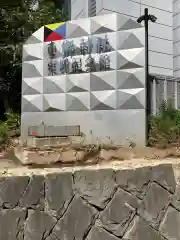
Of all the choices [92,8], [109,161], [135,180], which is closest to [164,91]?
[92,8]

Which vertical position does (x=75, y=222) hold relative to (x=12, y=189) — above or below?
below

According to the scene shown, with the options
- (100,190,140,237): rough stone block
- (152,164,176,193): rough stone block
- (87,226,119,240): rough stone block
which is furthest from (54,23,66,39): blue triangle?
(87,226,119,240): rough stone block

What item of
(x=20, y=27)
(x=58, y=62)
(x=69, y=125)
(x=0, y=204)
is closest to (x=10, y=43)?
(x=20, y=27)

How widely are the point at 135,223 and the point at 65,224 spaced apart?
0.97 metres

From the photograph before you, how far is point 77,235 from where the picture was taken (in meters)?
5.10

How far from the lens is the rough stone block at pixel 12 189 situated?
5242 millimetres

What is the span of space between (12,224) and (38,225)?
360 millimetres

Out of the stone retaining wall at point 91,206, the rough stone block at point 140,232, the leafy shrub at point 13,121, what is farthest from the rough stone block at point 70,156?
the leafy shrub at point 13,121

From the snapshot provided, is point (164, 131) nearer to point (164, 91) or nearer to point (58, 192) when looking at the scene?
point (58, 192)

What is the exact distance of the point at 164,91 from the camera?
1159 centimetres

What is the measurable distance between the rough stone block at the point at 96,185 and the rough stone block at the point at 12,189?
0.75 m

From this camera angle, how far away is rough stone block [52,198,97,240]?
511 centimetres

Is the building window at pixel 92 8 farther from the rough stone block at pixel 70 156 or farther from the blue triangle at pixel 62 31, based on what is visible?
the rough stone block at pixel 70 156

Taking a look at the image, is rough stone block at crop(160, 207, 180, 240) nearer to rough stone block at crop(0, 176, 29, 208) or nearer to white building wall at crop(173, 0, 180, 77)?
rough stone block at crop(0, 176, 29, 208)
